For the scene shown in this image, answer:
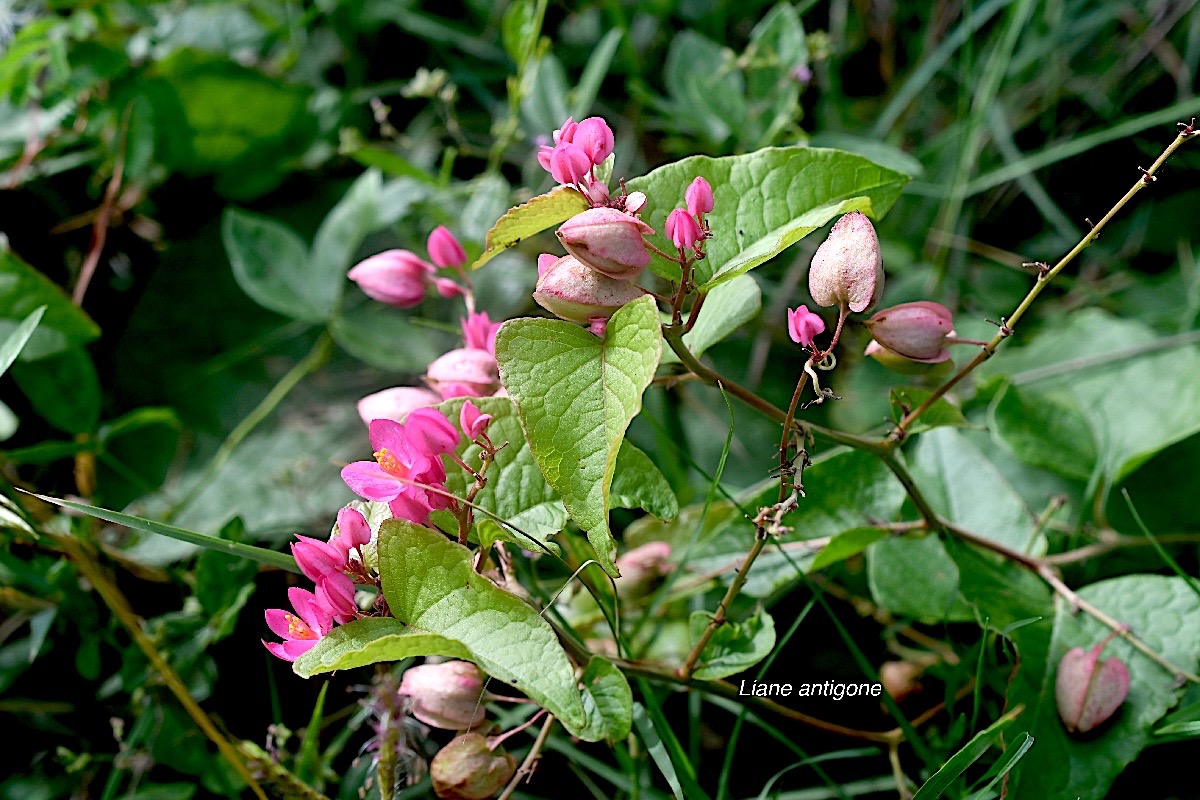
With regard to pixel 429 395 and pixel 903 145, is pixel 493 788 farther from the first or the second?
pixel 903 145

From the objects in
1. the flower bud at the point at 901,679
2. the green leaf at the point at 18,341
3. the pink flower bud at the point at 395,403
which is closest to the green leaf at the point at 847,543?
the flower bud at the point at 901,679

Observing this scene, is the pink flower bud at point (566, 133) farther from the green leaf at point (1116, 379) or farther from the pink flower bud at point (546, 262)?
the green leaf at point (1116, 379)

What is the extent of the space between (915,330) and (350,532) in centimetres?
33

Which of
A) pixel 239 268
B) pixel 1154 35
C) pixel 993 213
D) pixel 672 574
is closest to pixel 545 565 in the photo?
pixel 672 574

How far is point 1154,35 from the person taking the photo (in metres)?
1.28

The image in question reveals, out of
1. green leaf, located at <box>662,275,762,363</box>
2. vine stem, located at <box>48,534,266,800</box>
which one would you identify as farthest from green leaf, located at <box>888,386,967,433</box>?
vine stem, located at <box>48,534,266,800</box>

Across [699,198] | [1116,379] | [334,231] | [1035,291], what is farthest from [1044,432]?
[334,231]

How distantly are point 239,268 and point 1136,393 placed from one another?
0.91m

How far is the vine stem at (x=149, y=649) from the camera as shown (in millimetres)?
700

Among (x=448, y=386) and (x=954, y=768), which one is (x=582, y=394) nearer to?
(x=448, y=386)

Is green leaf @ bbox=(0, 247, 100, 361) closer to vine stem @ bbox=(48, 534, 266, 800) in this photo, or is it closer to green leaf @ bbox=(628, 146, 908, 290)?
vine stem @ bbox=(48, 534, 266, 800)

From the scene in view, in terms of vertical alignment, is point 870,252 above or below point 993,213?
above

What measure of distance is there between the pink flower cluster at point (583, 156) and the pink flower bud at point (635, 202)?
0.01 metres

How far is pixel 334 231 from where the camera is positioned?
3.38ft
